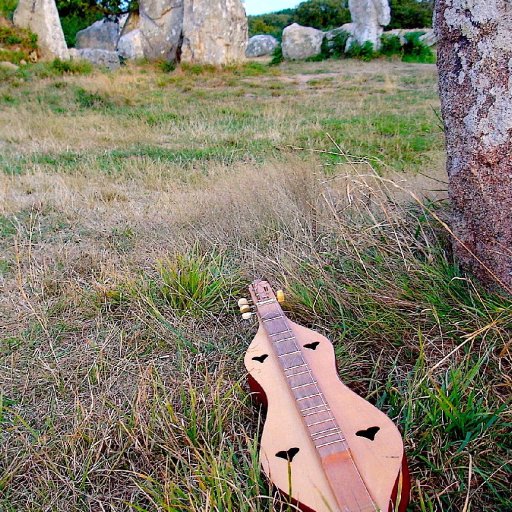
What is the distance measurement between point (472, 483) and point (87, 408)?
1128mm

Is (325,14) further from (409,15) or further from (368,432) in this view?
(368,432)

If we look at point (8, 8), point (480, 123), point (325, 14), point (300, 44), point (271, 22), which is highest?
point (271, 22)

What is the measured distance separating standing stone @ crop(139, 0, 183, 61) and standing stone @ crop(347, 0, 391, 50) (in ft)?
18.7

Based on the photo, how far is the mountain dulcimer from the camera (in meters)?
1.24

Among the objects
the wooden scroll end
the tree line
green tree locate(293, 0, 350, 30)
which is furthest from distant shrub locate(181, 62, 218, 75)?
green tree locate(293, 0, 350, 30)

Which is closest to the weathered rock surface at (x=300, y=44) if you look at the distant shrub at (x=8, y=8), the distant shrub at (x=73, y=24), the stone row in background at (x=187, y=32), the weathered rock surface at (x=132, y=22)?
the stone row in background at (x=187, y=32)

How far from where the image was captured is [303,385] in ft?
5.24

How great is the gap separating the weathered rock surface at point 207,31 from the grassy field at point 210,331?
30.1ft

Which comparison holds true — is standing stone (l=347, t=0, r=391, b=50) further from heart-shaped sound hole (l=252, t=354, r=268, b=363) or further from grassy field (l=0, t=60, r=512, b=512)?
heart-shaped sound hole (l=252, t=354, r=268, b=363)

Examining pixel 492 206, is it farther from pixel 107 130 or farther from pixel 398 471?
pixel 107 130

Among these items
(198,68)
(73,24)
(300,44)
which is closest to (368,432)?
(198,68)

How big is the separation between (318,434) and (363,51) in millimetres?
15884

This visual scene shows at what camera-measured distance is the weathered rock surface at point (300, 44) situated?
17.1m

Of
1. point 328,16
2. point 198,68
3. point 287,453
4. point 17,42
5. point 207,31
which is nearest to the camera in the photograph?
point 287,453
